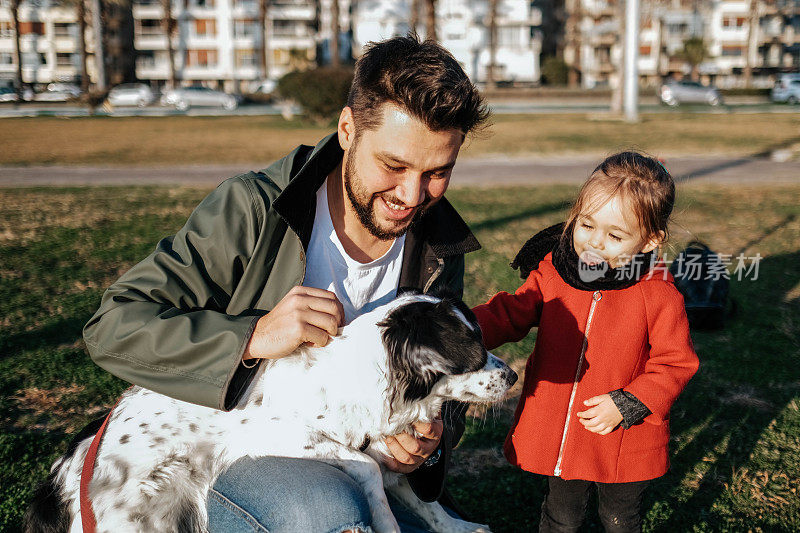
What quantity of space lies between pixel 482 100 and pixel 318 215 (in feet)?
2.79

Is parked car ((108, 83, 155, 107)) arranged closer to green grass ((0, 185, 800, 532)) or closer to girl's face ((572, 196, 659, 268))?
green grass ((0, 185, 800, 532))

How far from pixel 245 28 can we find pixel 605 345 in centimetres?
8312

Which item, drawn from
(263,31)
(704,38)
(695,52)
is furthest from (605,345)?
(704,38)

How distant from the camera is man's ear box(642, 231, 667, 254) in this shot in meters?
3.01

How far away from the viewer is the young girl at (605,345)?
9.55 ft

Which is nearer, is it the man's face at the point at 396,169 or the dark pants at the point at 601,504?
the man's face at the point at 396,169

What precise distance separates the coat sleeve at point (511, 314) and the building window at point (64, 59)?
90.4 metres

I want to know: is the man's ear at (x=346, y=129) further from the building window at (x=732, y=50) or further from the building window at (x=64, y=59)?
the building window at (x=732, y=50)

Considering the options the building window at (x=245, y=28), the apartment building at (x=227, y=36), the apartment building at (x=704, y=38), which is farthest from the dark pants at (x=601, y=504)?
the building window at (x=245, y=28)

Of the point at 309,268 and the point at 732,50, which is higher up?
the point at 732,50

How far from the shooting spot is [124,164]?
671 inches

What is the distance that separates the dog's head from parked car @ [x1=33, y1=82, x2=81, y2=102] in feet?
193

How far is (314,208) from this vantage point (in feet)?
9.52

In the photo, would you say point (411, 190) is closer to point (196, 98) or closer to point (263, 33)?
point (196, 98)
